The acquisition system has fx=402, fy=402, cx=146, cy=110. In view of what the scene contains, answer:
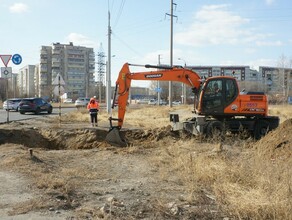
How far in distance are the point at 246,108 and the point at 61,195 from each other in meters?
11.7

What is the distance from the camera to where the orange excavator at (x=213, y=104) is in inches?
643

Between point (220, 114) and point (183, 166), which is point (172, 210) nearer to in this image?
point (183, 166)

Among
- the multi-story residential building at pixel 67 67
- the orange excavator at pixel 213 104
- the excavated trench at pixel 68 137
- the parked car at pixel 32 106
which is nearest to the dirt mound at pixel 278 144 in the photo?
the orange excavator at pixel 213 104

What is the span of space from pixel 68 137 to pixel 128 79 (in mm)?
3742

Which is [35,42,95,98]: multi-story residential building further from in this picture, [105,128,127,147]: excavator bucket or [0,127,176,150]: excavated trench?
[105,128,127,147]: excavator bucket

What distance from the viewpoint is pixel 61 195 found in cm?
694

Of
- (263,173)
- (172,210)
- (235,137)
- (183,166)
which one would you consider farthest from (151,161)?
(235,137)

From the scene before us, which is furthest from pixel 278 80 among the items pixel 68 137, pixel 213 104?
pixel 68 137

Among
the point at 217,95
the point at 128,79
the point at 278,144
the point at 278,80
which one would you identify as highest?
the point at 278,80

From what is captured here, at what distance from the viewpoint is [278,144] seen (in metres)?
11.9

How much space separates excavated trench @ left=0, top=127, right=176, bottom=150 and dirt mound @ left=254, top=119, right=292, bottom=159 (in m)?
5.26

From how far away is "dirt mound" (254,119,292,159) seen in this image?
10901 mm

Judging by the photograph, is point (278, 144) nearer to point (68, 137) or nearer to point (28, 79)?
point (68, 137)

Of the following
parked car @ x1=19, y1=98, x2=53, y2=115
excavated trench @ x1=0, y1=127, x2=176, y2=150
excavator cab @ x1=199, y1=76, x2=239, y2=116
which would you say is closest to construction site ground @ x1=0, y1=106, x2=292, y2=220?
excavated trench @ x1=0, y1=127, x2=176, y2=150
